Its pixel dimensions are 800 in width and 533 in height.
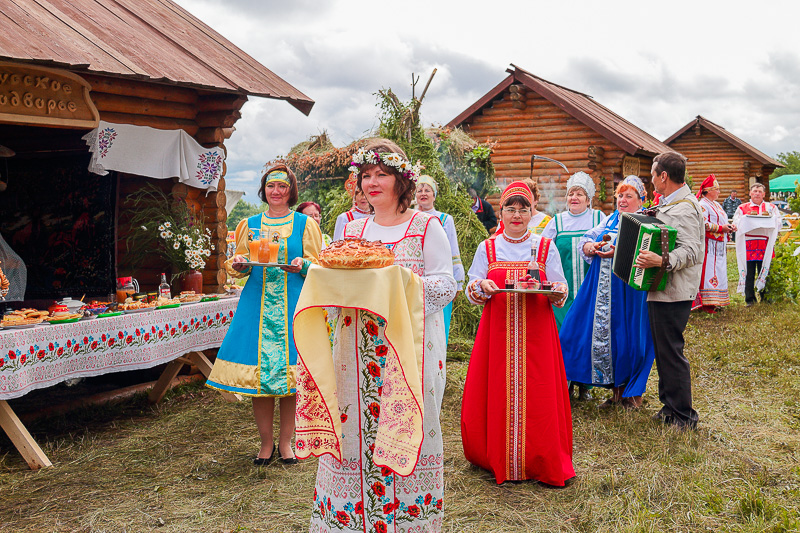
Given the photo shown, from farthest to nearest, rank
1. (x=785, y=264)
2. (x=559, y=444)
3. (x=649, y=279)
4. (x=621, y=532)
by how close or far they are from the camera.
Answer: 1. (x=785, y=264)
2. (x=649, y=279)
3. (x=559, y=444)
4. (x=621, y=532)

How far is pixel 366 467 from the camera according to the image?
9.38 feet

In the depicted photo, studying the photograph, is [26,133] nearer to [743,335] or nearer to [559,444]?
[559,444]

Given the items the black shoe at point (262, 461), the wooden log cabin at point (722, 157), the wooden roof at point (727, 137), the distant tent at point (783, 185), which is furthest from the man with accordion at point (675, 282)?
the distant tent at point (783, 185)

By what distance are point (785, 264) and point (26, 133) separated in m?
12.2

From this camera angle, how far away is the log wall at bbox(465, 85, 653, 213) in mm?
17219

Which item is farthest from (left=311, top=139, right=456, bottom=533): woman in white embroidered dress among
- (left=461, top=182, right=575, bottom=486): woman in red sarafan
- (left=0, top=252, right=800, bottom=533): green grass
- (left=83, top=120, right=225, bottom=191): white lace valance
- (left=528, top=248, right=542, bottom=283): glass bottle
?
(left=83, top=120, right=225, bottom=191): white lace valance

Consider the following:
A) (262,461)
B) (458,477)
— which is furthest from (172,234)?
(458,477)

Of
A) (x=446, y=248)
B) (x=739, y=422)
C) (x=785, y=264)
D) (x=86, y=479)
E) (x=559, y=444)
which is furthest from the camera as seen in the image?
(x=785, y=264)

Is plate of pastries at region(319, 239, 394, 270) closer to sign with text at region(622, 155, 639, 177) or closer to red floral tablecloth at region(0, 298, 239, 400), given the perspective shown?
red floral tablecloth at region(0, 298, 239, 400)

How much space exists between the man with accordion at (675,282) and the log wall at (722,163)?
86.9 ft

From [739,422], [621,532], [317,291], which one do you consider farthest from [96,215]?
[739,422]

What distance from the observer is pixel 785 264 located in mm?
11875

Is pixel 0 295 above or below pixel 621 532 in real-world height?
above

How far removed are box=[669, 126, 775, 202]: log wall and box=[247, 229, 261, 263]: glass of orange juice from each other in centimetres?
2835
